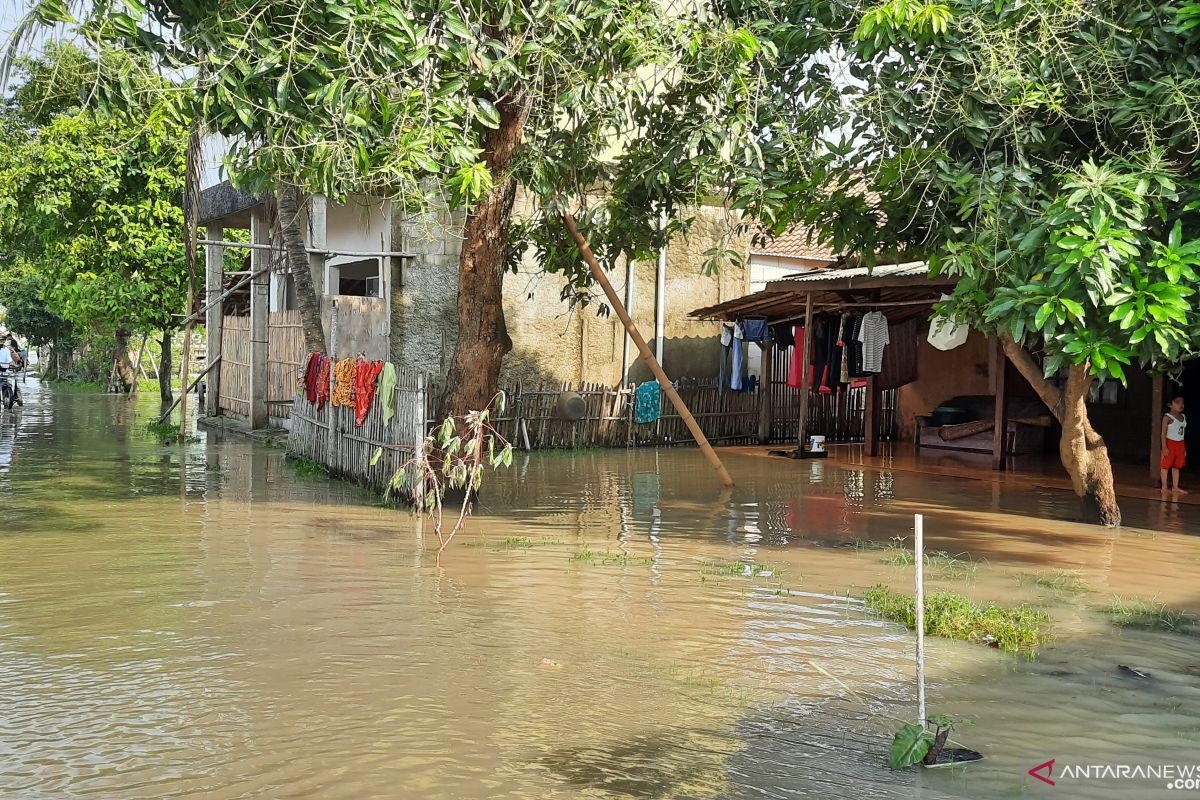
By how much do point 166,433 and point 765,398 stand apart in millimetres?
9194

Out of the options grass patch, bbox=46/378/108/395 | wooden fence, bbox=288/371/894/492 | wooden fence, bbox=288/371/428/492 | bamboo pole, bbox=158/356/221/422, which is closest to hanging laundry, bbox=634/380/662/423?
wooden fence, bbox=288/371/894/492

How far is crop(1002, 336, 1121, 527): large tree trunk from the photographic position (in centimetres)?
910

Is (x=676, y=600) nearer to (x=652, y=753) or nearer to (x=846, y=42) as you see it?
(x=652, y=753)

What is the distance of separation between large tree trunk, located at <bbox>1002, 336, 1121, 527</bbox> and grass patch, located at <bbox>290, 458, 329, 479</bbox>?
23.5ft

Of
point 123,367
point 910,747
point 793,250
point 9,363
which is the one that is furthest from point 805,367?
point 123,367

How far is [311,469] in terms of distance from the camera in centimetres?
1220

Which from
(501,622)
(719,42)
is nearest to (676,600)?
(501,622)

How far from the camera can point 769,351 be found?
1748 cm

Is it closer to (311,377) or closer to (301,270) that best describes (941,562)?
(311,377)

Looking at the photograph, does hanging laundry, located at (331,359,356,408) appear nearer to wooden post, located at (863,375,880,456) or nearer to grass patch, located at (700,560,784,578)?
grass patch, located at (700,560,784,578)

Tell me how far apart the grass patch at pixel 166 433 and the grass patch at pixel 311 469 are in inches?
142

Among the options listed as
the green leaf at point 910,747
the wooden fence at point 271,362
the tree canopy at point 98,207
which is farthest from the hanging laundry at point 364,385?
the tree canopy at point 98,207

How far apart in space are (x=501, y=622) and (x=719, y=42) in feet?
14.5

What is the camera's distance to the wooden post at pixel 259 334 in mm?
16156
